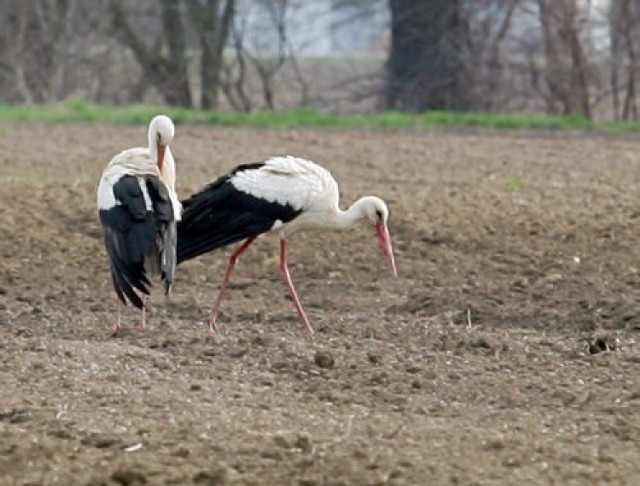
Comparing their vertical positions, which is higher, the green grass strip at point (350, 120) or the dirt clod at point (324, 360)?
the dirt clod at point (324, 360)

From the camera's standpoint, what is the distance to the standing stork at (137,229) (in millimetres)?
9414

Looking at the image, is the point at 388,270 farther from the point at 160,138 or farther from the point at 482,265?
the point at 160,138

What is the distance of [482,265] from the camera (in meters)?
12.4

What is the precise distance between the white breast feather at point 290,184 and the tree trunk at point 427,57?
16897mm

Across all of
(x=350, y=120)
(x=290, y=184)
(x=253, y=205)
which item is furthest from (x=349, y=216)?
(x=350, y=120)

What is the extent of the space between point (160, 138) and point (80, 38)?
2234cm

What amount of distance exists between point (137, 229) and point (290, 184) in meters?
1.28

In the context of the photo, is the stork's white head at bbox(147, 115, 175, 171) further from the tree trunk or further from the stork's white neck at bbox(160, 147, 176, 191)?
the tree trunk

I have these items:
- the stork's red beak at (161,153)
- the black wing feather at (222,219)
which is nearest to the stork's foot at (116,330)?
the black wing feather at (222,219)

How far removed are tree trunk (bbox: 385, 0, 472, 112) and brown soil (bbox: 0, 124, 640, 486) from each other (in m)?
9.88

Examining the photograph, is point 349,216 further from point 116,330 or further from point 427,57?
point 427,57

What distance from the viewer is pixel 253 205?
1047 centimetres

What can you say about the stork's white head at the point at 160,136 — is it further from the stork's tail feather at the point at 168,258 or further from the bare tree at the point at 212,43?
the bare tree at the point at 212,43

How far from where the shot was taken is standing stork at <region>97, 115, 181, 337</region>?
9.41 m
